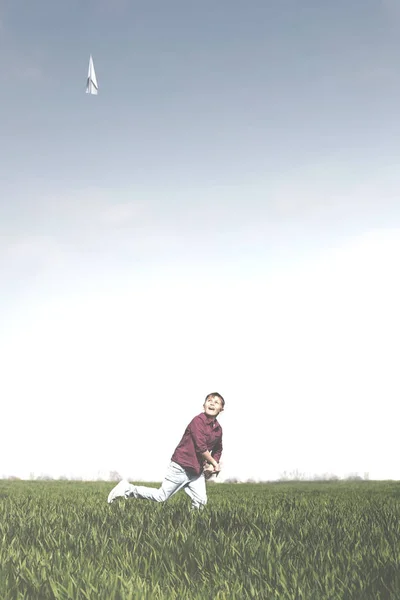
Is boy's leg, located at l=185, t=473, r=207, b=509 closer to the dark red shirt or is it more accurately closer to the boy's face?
the dark red shirt

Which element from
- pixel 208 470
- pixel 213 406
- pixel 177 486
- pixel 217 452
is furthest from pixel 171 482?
pixel 213 406

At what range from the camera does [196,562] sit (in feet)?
17.1

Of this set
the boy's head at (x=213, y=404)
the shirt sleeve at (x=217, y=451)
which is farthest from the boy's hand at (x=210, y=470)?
the boy's head at (x=213, y=404)

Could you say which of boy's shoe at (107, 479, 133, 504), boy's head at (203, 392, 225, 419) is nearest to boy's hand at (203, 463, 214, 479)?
boy's head at (203, 392, 225, 419)

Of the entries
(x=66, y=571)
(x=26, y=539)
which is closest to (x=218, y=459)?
(x=26, y=539)

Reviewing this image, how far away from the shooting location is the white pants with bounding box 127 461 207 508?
916 cm

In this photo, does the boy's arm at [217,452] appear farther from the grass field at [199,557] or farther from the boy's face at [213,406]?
the grass field at [199,557]

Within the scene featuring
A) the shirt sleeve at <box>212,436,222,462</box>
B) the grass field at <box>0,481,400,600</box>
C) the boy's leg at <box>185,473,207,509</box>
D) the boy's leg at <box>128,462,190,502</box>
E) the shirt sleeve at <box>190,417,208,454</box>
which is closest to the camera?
the grass field at <box>0,481,400,600</box>

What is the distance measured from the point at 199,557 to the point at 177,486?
3.96 m

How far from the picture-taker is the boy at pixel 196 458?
9078mm

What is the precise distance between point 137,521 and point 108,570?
2.58 m

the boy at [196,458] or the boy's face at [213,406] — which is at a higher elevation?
the boy's face at [213,406]

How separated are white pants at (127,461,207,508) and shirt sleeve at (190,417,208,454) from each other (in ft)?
1.36

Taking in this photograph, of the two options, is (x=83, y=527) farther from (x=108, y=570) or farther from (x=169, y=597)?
(x=169, y=597)
